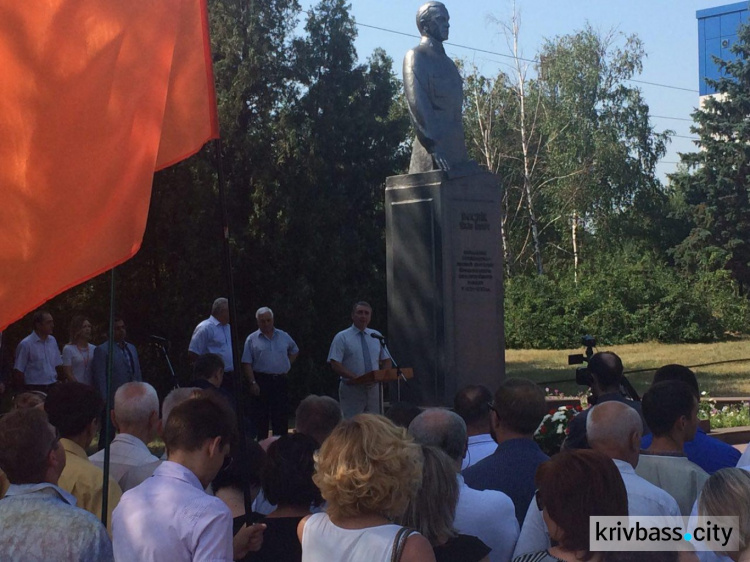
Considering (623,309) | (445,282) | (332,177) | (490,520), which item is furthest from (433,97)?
(623,309)

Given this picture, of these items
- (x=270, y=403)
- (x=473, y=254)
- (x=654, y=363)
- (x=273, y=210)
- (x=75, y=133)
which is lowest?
(x=654, y=363)

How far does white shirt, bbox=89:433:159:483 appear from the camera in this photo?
4676 mm

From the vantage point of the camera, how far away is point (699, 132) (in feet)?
127

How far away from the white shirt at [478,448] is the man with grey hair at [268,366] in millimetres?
5893

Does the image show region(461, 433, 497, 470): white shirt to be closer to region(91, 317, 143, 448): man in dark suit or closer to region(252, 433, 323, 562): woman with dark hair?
region(252, 433, 323, 562): woman with dark hair

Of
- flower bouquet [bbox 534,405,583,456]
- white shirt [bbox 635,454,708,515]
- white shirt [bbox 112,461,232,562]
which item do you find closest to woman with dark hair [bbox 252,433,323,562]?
white shirt [bbox 112,461,232,562]

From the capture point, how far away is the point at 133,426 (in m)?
4.85

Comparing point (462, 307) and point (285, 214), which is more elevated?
point (285, 214)

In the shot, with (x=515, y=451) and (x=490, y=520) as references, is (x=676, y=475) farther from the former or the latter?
(x=490, y=520)

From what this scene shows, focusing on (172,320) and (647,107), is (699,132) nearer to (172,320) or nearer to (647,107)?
(647,107)

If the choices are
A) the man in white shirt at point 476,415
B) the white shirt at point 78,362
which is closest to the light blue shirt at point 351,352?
the white shirt at point 78,362

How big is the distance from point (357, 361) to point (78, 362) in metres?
2.65

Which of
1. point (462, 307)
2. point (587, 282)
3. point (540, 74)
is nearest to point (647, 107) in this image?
point (540, 74)

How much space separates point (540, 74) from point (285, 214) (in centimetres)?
2588
